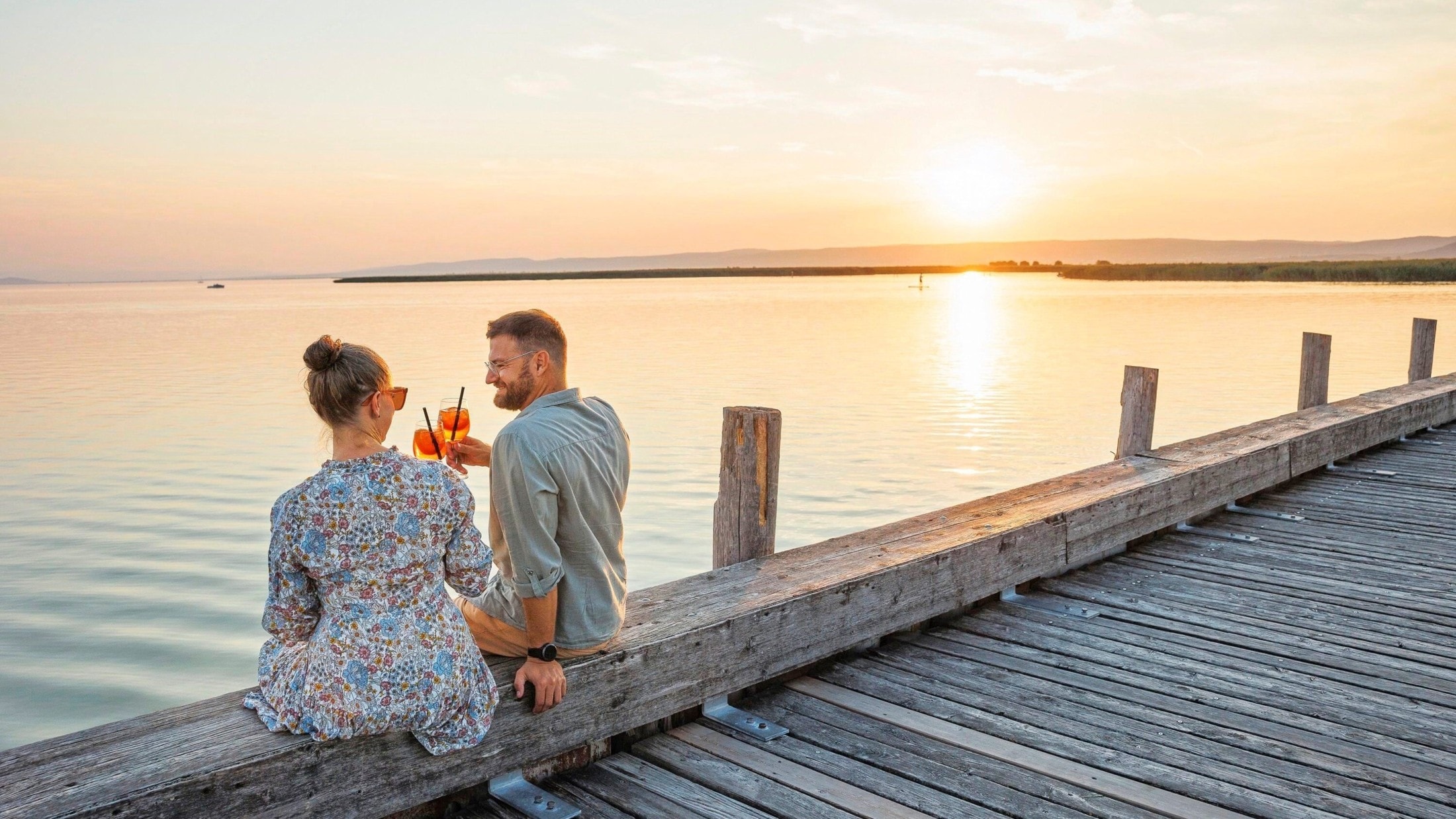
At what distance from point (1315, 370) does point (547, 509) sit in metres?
9.30

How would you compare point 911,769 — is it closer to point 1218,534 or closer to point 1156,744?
point 1156,744

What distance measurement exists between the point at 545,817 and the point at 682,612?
2.92 ft

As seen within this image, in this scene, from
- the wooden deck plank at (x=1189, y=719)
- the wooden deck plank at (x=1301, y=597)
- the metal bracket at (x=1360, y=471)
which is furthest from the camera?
the metal bracket at (x=1360, y=471)

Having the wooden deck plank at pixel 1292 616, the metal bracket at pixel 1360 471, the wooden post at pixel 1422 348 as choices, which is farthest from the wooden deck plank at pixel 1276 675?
the wooden post at pixel 1422 348

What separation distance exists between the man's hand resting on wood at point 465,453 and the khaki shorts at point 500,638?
44cm

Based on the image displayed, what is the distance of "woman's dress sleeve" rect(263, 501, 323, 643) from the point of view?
2494 millimetres

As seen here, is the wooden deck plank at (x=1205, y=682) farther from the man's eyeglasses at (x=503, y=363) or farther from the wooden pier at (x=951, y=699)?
the man's eyeglasses at (x=503, y=363)

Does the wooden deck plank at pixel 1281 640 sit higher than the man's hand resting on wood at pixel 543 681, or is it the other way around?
the man's hand resting on wood at pixel 543 681

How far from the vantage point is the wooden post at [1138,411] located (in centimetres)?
721

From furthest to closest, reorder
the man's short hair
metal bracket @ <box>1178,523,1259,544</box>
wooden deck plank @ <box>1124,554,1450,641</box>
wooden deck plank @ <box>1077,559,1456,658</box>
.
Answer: metal bracket @ <box>1178,523,1259,544</box>
wooden deck plank @ <box>1124,554,1450,641</box>
wooden deck plank @ <box>1077,559,1456,658</box>
the man's short hair

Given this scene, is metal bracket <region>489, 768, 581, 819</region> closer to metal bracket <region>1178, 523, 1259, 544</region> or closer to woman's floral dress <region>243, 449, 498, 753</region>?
woman's floral dress <region>243, 449, 498, 753</region>

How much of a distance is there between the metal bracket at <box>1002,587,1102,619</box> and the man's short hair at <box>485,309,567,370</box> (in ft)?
9.16

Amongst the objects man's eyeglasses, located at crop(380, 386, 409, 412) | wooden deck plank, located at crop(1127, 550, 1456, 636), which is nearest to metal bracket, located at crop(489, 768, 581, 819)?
man's eyeglasses, located at crop(380, 386, 409, 412)

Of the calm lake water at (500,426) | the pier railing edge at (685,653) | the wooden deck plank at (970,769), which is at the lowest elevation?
the calm lake water at (500,426)
